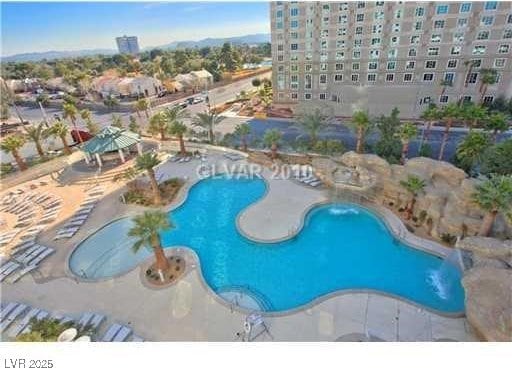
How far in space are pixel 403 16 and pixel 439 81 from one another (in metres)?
10.5

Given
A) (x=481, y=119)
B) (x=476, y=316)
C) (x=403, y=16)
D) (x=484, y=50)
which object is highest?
(x=403, y=16)

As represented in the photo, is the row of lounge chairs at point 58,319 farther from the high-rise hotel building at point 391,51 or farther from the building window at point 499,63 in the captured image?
the building window at point 499,63

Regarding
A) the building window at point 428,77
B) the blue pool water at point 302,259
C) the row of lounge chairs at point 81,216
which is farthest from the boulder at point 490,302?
the building window at point 428,77

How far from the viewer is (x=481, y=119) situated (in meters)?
27.8

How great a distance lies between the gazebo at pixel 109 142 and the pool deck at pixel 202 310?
44.6ft

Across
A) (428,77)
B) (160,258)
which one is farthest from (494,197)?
(428,77)

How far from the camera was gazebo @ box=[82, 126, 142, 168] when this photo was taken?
3191 cm

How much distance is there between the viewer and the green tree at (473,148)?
23141 mm

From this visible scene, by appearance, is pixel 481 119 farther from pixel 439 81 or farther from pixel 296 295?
pixel 296 295

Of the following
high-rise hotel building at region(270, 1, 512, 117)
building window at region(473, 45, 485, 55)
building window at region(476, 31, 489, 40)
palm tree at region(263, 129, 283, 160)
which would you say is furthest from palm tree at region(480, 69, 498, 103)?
palm tree at region(263, 129, 283, 160)

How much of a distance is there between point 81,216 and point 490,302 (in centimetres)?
2851

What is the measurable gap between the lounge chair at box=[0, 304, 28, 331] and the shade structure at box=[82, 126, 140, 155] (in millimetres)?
18146

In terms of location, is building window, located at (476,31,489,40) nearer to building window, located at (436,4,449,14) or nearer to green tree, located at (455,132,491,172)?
building window, located at (436,4,449,14)

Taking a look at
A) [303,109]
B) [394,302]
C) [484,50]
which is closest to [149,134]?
[303,109]
